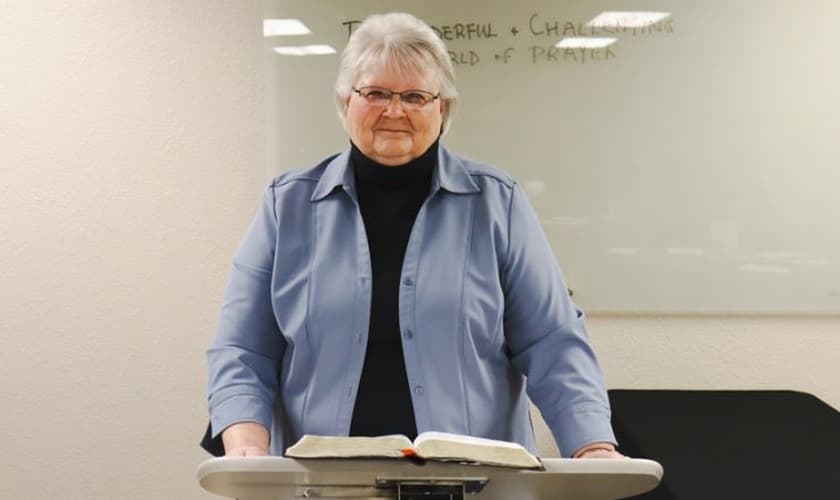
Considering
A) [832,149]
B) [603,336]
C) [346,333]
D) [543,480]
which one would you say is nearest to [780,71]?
[832,149]

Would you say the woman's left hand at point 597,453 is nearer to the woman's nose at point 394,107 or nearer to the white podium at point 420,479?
the white podium at point 420,479

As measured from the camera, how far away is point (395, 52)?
1408 millimetres

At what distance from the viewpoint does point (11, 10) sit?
2699 millimetres

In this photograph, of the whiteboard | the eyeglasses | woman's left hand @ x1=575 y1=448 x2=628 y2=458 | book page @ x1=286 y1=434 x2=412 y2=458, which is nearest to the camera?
book page @ x1=286 y1=434 x2=412 y2=458

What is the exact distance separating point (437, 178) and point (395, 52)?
232mm

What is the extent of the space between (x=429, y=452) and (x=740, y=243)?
203cm

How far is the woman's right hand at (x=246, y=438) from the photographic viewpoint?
1.33 m

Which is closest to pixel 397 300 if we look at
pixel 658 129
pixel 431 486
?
pixel 431 486

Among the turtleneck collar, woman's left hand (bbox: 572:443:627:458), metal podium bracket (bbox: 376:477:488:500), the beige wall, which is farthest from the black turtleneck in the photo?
the beige wall

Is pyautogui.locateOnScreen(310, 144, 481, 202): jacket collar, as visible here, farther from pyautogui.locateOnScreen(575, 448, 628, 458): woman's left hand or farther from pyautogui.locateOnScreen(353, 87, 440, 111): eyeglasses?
pyautogui.locateOnScreen(575, 448, 628, 458): woman's left hand

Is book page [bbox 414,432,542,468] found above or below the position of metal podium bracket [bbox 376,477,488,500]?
above

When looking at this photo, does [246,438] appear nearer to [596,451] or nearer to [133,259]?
[596,451]

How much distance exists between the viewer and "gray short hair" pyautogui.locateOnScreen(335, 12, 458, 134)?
4.61 feet

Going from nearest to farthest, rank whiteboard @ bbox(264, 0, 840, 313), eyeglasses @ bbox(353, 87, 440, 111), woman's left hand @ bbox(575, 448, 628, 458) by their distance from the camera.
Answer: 1. woman's left hand @ bbox(575, 448, 628, 458)
2. eyeglasses @ bbox(353, 87, 440, 111)
3. whiteboard @ bbox(264, 0, 840, 313)
